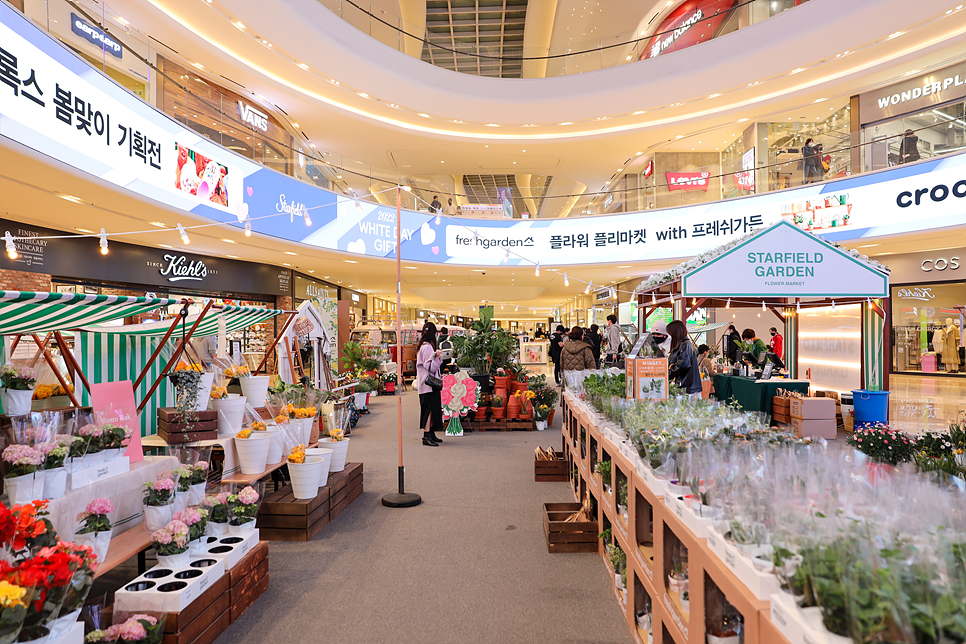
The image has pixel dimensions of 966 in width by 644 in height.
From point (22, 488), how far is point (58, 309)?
3.01 ft

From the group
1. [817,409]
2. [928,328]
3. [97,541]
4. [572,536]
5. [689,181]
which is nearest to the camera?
[97,541]

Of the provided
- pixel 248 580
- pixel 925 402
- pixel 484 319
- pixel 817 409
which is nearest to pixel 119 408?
pixel 248 580

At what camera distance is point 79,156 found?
5.65m

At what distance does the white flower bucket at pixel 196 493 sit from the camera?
10.9ft

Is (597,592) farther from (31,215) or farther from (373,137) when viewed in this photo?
(373,137)

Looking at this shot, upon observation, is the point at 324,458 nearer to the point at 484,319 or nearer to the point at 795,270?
the point at 795,270

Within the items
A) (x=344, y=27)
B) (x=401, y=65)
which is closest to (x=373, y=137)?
Answer: (x=401, y=65)

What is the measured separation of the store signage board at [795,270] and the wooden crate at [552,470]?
7.20 ft

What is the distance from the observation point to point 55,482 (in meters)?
2.69

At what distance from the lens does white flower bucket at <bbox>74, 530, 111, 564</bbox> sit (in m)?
2.55

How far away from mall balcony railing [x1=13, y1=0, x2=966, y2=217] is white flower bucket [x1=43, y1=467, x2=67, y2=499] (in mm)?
4933

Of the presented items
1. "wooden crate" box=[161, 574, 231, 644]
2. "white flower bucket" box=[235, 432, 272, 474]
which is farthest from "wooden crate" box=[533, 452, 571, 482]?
"wooden crate" box=[161, 574, 231, 644]

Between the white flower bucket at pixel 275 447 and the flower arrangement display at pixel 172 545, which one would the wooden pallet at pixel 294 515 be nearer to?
the white flower bucket at pixel 275 447

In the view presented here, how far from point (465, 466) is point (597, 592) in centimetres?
325
